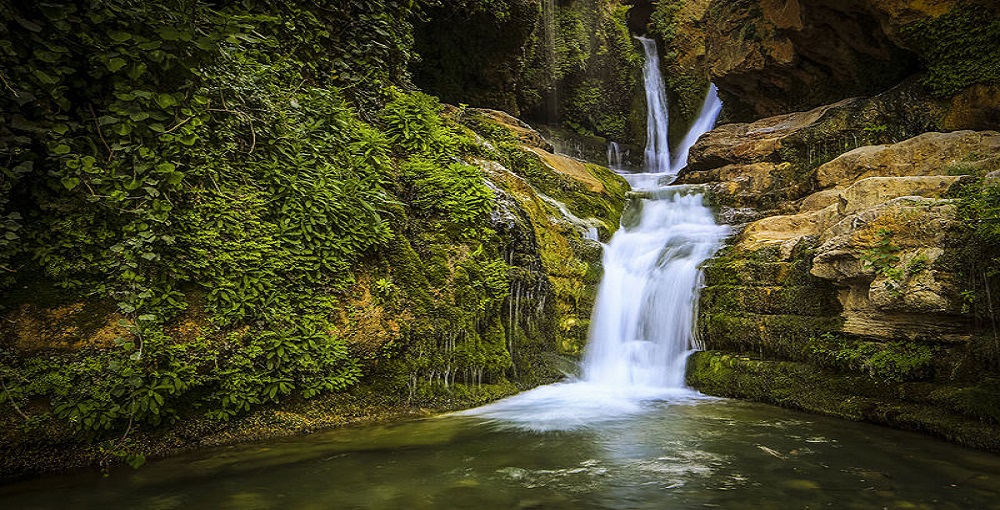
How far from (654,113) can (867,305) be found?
56.3ft

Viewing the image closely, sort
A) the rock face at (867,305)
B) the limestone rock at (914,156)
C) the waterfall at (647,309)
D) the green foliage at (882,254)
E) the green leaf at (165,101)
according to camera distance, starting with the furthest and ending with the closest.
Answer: the limestone rock at (914,156) < the waterfall at (647,309) < the green foliage at (882,254) < the rock face at (867,305) < the green leaf at (165,101)

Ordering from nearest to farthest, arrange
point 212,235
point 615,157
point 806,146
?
1. point 212,235
2. point 806,146
3. point 615,157

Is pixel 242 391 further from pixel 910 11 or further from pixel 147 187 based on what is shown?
pixel 910 11

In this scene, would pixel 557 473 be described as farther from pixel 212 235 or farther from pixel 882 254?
pixel 882 254

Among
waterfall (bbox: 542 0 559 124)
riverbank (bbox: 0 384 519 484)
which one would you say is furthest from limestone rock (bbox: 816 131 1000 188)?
waterfall (bbox: 542 0 559 124)

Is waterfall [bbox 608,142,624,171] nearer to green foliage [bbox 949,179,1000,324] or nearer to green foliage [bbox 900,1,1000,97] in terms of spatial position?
green foliage [bbox 900,1,1000,97]

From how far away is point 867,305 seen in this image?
18.0 ft

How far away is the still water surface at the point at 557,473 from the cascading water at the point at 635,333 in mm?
886

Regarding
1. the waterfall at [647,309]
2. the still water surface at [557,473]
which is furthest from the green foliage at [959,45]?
the still water surface at [557,473]

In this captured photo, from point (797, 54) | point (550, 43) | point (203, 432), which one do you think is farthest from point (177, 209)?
point (550, 43)

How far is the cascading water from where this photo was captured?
6035 millimetres

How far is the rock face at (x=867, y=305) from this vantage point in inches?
191

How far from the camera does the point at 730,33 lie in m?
14.9

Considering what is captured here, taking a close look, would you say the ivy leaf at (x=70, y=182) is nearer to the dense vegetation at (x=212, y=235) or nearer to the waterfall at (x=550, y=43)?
the dense vegetation at (x=212, y=235)
